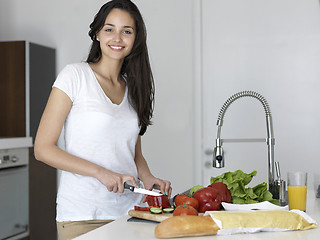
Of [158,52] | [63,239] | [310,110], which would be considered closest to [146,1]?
[158,52]

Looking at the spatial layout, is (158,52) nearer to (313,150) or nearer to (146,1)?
(146,1)

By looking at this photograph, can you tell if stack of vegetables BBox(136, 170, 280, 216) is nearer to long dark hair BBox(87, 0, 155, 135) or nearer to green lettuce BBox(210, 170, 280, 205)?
green lettuce BBox(210, 170, 280, 205)

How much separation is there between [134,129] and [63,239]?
1.64 feet

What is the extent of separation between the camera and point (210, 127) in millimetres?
3701

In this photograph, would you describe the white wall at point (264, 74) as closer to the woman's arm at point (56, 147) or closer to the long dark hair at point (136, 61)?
the long dark hair at point (136, 61)

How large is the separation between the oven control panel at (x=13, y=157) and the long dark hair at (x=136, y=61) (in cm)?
144

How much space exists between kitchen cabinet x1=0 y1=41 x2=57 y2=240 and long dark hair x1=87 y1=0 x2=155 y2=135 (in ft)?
5.36

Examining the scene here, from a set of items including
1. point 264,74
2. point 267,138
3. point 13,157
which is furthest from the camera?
point 264,74

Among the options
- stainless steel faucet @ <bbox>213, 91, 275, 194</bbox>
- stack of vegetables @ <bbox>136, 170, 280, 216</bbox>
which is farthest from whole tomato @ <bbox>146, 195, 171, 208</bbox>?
stainless steel faucet @ <bbox>213, 91, 275, 194</bbox>

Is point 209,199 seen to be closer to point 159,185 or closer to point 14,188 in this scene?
point 159,185

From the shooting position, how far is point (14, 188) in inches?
133

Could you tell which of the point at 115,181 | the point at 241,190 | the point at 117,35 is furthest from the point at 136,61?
the point at 241,190

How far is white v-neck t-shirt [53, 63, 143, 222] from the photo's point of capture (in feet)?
6.15

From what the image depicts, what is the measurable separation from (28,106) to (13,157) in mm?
425
